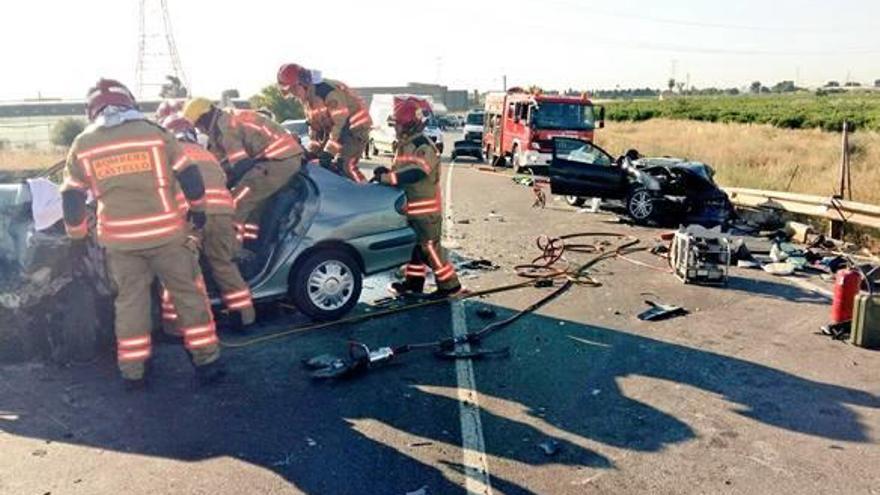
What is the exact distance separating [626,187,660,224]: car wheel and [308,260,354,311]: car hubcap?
7144mm

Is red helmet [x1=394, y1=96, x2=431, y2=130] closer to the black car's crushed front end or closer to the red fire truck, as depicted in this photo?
the black car's crushed front end

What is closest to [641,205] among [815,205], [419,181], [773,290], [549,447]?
[815,205]

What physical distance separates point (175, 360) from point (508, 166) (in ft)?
62.2

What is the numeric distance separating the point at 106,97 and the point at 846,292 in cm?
583

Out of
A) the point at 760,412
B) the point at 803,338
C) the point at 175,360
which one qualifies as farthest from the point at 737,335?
the point at 175,360

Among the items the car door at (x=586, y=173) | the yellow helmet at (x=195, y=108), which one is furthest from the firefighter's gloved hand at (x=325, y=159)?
the car door at (x=586, y=173)

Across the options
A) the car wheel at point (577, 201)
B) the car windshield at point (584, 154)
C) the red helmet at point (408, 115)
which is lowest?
the car wheel at point (577, 201)

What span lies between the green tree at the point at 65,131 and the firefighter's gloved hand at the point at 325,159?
22932 millimetres

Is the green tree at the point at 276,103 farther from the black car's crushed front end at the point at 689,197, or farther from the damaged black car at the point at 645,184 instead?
the black car's crushed front end at the point at 689,197

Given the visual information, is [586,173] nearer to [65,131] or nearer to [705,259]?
[705,259]

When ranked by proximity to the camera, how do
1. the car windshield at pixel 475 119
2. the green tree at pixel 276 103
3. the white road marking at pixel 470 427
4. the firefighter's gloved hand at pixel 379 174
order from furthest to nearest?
the green tree at pixel 276 103 → the car windshield at pixel 475 119 → the firefighter's gloved hand at pixel 379 174 → the white road marking at pixel 470 427

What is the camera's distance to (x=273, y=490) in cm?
362

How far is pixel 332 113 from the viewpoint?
8.01 m

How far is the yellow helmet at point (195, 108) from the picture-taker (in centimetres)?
592
